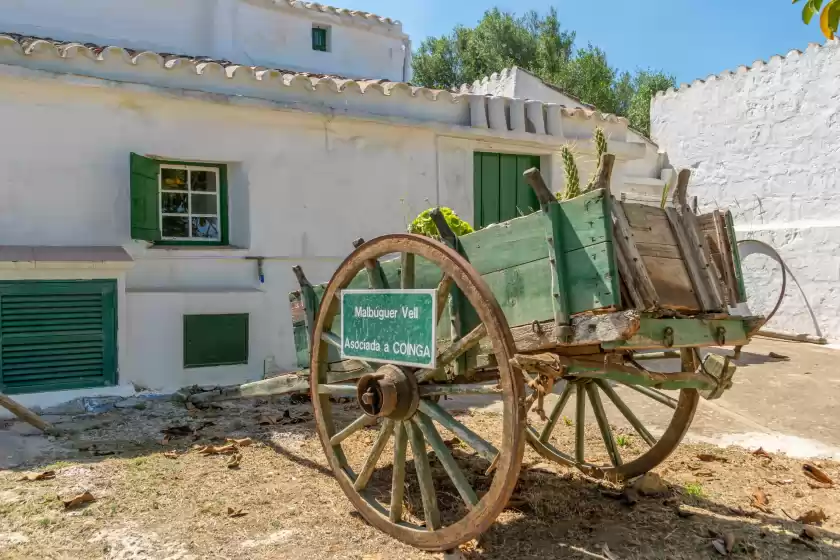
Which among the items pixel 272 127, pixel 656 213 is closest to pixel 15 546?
pixel 656 213

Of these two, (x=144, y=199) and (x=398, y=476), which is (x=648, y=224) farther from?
(x=144, y=199)

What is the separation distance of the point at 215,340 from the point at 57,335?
1523 mm

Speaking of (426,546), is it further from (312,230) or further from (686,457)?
(312,230)

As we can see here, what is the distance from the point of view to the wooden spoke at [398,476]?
124 inches

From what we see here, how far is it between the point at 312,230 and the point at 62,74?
2841mm

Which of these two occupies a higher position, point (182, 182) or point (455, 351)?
point (182, 182)

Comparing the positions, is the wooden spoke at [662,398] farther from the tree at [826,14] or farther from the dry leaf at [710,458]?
the tree at [826,14]

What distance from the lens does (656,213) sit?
2906mm

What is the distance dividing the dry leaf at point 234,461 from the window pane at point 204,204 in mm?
3560

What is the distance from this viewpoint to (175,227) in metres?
7.31

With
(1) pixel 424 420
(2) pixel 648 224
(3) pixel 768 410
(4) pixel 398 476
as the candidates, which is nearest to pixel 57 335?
(4) pixel 398 476

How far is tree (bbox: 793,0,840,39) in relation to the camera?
2086 mm

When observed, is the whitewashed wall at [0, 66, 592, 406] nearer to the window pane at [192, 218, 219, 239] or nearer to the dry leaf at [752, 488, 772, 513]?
the window pane at [192, 218, 219, 239]

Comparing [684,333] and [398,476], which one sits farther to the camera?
[398,476]
